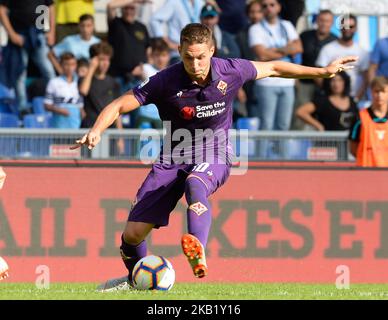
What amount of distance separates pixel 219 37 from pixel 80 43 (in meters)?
2.08

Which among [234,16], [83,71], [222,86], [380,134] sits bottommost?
[380,134]

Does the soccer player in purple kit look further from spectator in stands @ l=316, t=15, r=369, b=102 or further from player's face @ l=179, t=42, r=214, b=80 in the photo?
spectator in stands @ l=316, t=15, r=369, b=102

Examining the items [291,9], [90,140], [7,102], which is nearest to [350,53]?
[291,9]

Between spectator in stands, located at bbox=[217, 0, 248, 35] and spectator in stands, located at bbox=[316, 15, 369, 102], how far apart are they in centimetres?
133

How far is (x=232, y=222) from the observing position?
44.4ft

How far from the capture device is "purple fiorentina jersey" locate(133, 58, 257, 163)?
32.7 ft

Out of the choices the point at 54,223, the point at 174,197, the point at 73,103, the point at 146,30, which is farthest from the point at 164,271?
the point at 146,30

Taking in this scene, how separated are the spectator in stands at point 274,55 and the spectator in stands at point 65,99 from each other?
2585 mm

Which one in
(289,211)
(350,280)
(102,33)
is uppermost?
(102,33)

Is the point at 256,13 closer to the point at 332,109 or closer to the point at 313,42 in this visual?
the point at 313,42

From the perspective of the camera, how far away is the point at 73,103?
15211mm

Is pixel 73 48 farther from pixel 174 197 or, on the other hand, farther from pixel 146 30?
pixel 174 197

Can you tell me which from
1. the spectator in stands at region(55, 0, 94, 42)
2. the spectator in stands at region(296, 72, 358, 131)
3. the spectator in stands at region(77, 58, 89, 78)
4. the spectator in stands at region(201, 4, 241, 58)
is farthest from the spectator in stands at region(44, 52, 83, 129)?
the spectator in stands at region(296, 72, 358, 131)

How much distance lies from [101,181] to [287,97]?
11.7 ft
